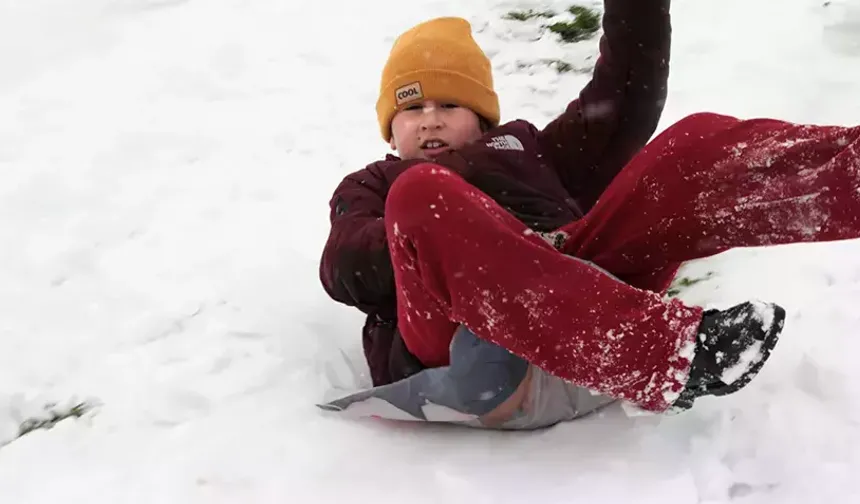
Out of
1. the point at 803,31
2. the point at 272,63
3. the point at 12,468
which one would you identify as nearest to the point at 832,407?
the point at 12,468

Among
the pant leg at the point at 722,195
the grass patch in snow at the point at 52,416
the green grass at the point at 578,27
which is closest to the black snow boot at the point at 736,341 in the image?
the pant leg at the point at 722,195

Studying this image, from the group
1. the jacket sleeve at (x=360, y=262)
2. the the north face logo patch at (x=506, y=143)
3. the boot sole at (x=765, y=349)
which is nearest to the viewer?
the boot sole at (x=765, y=349)

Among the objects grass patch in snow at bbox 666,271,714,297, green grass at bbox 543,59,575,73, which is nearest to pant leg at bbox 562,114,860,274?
grass patch in snow at bbox 666,271,714,297

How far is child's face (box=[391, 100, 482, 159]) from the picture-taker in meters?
2.06

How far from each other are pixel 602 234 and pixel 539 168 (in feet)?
1.39

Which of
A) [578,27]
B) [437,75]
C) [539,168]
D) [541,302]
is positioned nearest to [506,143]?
[539,168]

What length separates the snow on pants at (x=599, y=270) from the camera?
4.20 feet

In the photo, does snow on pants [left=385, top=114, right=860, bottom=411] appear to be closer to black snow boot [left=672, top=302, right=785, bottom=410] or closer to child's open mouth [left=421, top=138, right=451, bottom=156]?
black snow boot [left=672, top=302, right=785, bottom=410]

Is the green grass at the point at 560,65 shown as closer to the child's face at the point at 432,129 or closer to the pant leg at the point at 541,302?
the child's face at the point at 432,129

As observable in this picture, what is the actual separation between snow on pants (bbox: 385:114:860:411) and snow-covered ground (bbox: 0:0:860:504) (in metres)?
0.25

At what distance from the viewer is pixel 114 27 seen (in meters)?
4.28

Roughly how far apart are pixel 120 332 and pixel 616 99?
4.75ft

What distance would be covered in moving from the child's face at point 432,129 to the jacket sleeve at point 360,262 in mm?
299

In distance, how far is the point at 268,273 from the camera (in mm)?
2436
